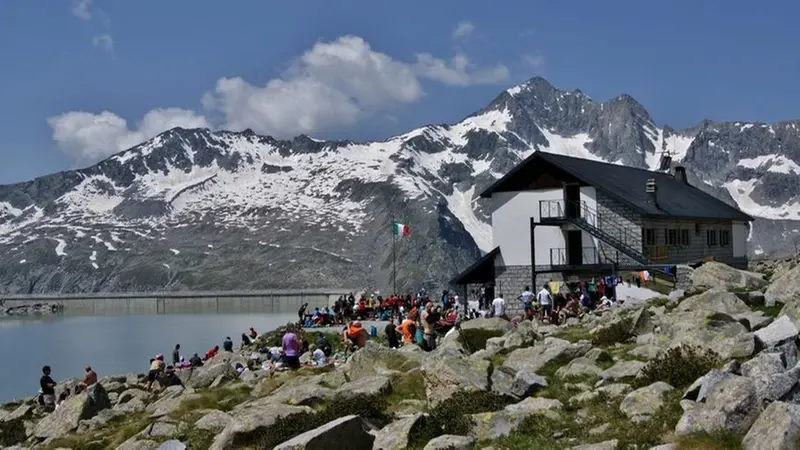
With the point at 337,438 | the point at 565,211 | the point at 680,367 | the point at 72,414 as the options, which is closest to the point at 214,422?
the point at 337,438

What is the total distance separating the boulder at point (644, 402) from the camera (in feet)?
42.1

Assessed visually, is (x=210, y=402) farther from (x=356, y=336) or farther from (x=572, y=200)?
(x=572, y=200)

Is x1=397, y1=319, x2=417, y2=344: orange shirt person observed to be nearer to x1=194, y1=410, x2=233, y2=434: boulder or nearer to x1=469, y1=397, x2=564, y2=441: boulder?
x1=194, y1=410, x2=233, y2=434: boulder

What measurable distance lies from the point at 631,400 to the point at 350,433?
454 cm

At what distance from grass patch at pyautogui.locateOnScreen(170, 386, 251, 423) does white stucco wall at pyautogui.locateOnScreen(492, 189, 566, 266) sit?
32.2 meters

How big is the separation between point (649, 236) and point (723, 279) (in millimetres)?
20103

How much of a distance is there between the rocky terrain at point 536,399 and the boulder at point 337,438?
2 cm

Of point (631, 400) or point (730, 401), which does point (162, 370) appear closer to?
point (631, 400)

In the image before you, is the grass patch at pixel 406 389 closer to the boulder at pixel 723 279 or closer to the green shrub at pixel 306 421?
the green shrub at pixel 306 421

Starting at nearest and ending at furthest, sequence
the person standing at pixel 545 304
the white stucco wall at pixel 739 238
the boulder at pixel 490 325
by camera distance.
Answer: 1. the boulder at pixel 490 325
2. the person standing at pixel 545 304
3. the white stucco wall at pixel 739 238

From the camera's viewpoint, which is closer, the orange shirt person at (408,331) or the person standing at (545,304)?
the orange shirt person at (408,331)

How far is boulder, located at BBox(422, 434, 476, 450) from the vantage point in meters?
12.6

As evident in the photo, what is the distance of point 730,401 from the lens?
11.2 meters

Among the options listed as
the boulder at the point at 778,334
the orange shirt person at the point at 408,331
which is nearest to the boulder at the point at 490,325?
the orange shirt person at the point at 408,331
